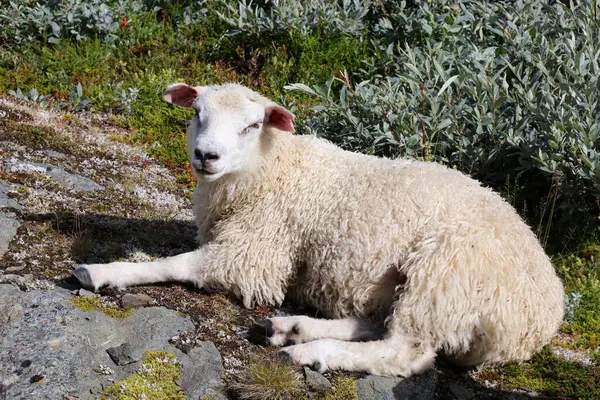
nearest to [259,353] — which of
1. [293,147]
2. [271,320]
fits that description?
[271,320]

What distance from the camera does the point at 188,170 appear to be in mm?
7914

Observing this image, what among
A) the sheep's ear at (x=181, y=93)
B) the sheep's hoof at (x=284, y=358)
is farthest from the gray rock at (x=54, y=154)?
the sheep's hoof at (x=284, y=358)

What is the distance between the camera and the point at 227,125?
525 centimetres

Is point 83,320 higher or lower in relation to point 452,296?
lower

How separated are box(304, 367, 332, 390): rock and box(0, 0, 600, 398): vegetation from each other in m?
0.17

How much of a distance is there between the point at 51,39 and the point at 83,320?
6474 mm

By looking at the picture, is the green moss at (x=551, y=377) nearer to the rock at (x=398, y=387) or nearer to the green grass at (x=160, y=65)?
the rock at (x=398, y=387)

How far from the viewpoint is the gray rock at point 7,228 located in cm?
543

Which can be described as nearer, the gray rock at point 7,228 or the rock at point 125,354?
the rock at point 125,354

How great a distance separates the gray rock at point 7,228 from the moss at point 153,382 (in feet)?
5.48

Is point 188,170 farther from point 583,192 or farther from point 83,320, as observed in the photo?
point 583,192

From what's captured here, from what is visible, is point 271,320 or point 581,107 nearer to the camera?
point 271,320

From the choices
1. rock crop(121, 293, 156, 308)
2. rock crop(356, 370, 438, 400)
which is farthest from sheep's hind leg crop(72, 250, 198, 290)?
rock crop(356, 370, 438, 400)

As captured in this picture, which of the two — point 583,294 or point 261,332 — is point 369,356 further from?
point 583,294
